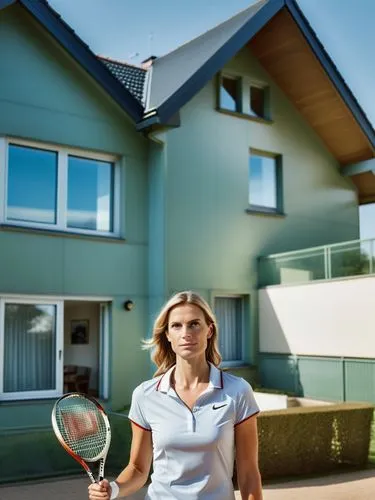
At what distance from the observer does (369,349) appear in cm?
1529

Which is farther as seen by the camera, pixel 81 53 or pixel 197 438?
pixel 81 53

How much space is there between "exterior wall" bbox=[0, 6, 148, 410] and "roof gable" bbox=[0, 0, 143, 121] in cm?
34

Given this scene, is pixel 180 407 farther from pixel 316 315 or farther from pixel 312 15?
pixel 312 15

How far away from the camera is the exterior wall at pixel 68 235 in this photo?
14.6 m

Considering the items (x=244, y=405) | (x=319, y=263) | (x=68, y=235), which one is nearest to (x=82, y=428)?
(x=244, y=405)

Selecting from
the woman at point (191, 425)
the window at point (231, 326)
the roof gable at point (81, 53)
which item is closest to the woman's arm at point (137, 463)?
the woman at point (191, 425)

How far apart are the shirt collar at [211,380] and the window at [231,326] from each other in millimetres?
14032

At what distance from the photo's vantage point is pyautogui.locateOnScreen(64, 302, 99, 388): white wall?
1917 centimetres

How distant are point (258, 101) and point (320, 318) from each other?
6237 millimetres

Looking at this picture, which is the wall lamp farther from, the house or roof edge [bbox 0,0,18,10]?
roof edge [bbox 0,0,18,10]

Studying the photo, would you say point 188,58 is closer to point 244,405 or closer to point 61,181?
point 61,181

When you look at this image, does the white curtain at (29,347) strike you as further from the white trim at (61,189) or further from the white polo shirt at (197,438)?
the white polo shirt at (197,438)

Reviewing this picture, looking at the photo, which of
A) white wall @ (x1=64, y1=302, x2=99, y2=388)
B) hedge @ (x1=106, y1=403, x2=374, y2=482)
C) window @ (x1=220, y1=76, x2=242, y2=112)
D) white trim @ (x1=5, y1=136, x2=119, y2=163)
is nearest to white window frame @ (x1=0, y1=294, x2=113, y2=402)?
white trim @ (x1=5, y1=136, x2=119, y2=163)

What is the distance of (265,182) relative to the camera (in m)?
18.9
